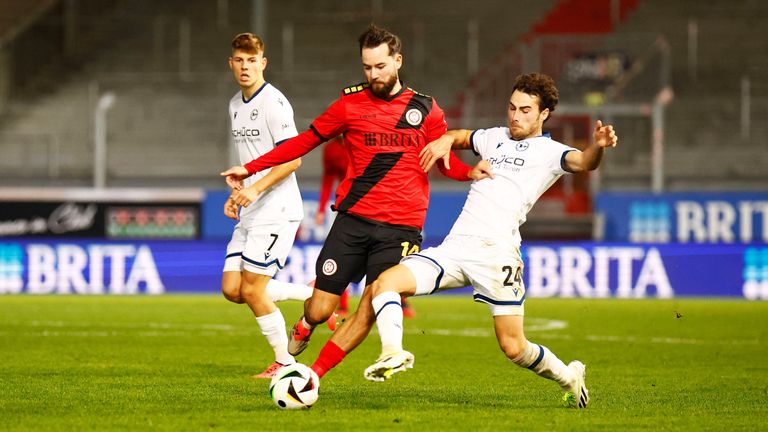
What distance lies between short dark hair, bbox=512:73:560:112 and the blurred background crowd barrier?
11724 millimetres

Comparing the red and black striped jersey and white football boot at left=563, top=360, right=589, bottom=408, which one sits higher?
the red and black striped jersey

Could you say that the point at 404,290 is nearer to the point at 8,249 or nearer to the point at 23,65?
the point at 8,249

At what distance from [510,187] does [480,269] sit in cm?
54

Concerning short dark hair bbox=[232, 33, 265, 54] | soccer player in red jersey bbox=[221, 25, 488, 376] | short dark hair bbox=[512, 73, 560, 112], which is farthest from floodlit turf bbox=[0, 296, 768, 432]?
short dark hair bbox=[232, 33, 265, 54]

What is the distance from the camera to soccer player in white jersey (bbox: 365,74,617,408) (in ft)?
23.7

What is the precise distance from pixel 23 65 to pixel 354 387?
67.4ft

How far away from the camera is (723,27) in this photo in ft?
89.6

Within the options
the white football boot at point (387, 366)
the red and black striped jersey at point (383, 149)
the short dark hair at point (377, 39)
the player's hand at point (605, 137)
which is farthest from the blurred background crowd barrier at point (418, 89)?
the white football boot at point (387, 366)

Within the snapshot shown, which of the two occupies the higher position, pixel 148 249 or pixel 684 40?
pixel 684 40

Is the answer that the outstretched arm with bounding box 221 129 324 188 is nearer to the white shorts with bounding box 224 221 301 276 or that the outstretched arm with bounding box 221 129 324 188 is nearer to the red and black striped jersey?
the red and black striped jersey

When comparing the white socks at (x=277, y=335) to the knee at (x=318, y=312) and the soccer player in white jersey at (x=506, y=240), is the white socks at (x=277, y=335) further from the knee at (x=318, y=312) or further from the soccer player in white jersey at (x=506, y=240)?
the soccer player in white jersey at (x=506, y=240)

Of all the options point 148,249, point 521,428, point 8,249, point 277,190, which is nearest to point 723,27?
point 148,249

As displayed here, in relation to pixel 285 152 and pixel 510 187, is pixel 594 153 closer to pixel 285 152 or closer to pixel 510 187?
pixel 510 187

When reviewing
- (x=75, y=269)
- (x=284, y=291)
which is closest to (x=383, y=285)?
(x=284, y=291)
